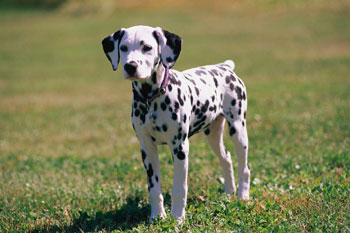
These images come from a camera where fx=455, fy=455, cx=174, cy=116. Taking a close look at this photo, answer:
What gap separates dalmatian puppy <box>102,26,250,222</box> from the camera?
5086mm

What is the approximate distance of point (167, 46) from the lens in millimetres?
5203

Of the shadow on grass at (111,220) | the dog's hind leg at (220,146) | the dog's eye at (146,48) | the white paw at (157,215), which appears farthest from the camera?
the dog's hind leg at (220,146)

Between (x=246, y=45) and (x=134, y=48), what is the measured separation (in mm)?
26785

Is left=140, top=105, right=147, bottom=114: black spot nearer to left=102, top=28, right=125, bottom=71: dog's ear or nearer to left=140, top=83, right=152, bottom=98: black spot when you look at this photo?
left=140, top=83, right=152, bottom=98: black spot

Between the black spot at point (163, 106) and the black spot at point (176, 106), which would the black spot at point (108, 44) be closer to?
the black spot at point (163, 106)

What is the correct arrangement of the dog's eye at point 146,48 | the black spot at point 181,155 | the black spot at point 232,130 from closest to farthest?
the dog's eye at point 146,48 < the black spot at point 181,155 < the black spot at point 232,130

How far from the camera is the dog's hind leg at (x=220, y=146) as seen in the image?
262 inches

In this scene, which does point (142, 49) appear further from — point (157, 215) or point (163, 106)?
point (157, 215)

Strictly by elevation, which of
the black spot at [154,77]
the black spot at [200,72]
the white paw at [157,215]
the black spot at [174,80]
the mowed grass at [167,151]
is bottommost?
the mowed grass at [167,151]

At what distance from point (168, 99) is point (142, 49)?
68 centimetres

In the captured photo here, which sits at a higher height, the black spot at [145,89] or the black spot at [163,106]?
the black spot at [145,89]

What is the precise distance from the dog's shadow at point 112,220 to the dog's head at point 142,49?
1963 millimetres

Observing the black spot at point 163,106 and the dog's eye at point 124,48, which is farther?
the black spot at point 163,106

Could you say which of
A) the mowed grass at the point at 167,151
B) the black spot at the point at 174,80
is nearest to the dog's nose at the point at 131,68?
the black spot at the point at 174,80
